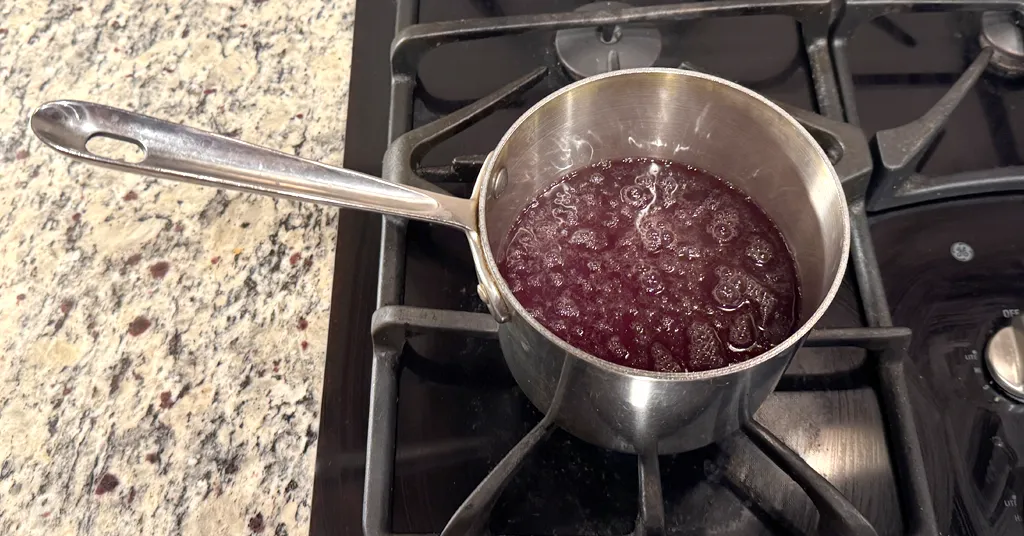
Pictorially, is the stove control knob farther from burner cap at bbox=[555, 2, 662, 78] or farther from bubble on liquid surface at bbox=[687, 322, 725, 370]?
burner cap at bbox=[555, 2, 662, 78]

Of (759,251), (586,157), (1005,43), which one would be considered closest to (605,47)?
(586,157)

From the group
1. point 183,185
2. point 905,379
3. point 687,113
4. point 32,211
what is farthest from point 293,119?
point 905,379

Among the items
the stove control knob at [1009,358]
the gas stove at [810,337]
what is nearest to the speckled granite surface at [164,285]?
the gas stove at [810,337]

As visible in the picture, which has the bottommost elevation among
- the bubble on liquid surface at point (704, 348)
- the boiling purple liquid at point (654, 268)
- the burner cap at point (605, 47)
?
the bubble on liquid surface at point (704, 348)

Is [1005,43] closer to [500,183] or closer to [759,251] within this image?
[759,251]

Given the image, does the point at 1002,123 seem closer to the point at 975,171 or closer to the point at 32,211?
the point at 975,171

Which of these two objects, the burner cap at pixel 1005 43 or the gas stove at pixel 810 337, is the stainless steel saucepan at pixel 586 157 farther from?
the burner cap at pixel 1005 43
